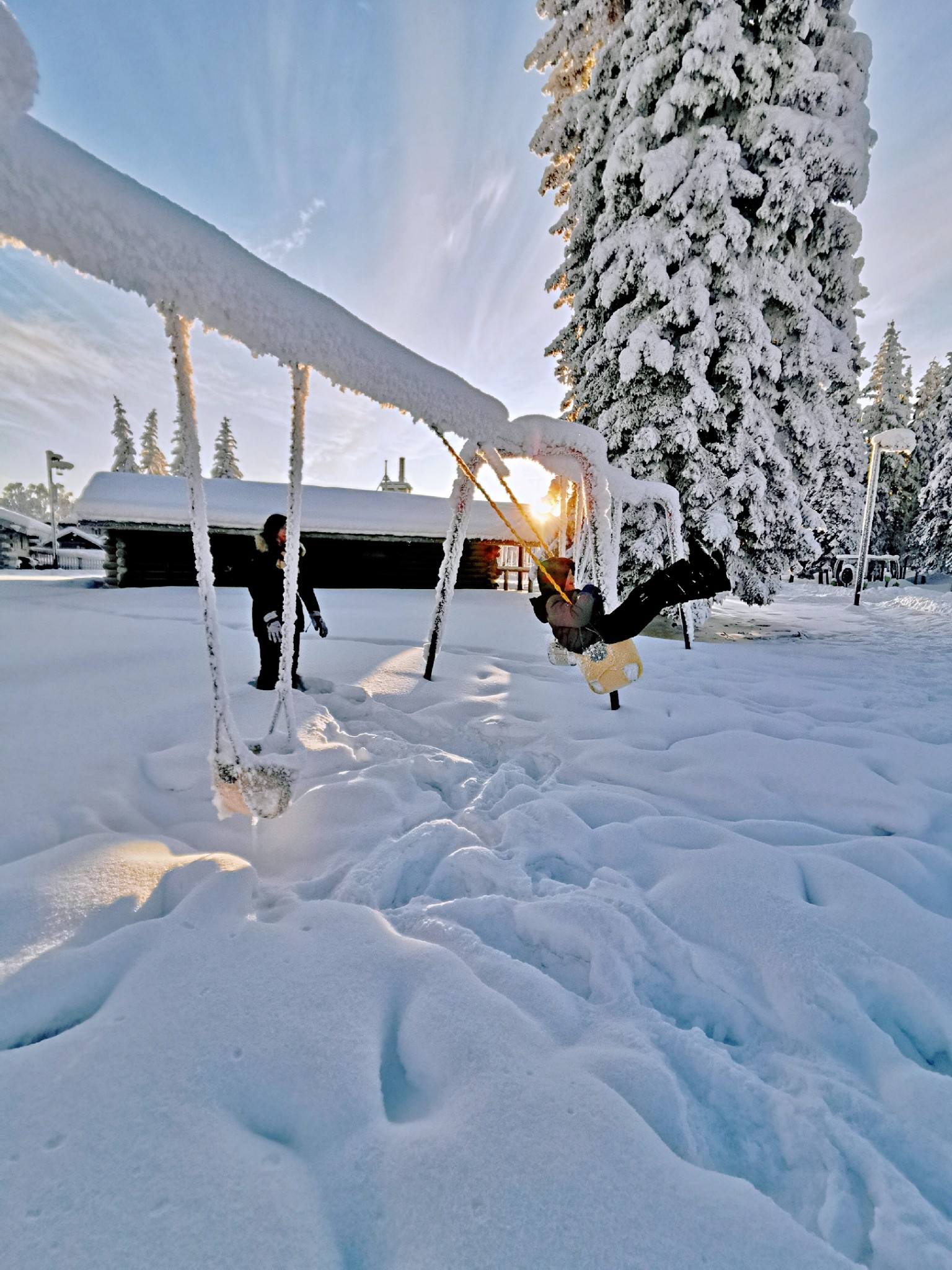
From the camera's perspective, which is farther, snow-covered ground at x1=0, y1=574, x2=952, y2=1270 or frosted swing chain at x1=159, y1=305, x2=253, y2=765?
frosted swing chain at x1=159, y1=305, x2=253, y2=765

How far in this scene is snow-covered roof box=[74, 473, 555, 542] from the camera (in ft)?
39.7

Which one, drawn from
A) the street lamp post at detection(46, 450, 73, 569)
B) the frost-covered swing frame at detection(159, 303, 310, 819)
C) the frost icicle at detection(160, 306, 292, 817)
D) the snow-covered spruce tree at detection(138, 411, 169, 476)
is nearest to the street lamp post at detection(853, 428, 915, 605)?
the frost-covered swing frame at detection(159, 303, 310, 819)

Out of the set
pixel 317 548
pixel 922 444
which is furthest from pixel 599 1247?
pixel 922 444

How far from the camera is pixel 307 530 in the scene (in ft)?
43.0

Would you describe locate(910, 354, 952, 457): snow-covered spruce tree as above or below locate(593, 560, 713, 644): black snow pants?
above

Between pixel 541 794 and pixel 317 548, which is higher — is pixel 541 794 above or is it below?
below

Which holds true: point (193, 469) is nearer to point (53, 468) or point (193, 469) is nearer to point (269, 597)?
point (269, 597)

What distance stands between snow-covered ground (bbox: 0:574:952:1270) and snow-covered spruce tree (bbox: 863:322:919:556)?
32.2 meters

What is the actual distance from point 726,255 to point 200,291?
869 centimetres

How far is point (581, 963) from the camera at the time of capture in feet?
5.29

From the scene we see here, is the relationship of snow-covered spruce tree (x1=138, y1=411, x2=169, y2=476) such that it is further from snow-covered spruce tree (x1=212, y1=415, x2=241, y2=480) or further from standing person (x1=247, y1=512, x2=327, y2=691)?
standing person (x1=247, y1=512, x2=327, y2=691)

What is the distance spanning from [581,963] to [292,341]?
7.95 feet

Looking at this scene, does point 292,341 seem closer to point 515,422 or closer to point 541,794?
point 515,422

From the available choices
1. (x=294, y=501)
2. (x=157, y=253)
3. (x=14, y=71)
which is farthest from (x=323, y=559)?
(x=14, y=71)
